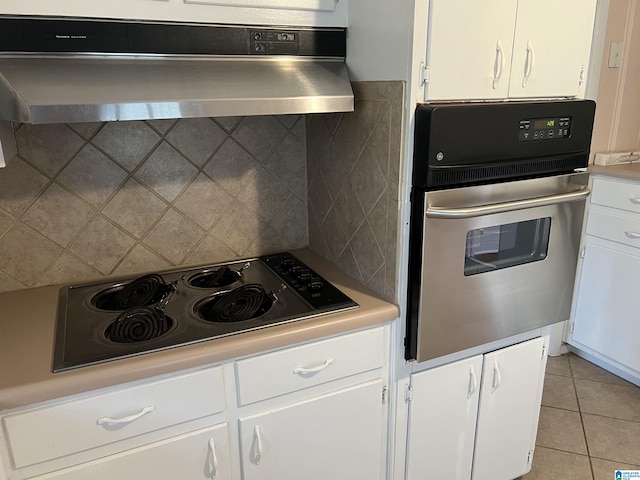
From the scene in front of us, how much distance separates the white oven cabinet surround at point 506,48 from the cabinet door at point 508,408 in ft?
2.66

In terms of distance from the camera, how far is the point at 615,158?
2473 mm

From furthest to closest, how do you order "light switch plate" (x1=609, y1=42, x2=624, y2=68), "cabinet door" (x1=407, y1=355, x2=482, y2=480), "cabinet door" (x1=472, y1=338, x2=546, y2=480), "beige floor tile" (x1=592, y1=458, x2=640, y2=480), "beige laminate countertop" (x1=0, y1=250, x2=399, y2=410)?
1. "light switch plate" (x1=609, y1=42, x2=624, y2=68)
2. "beige floor tile" (x1=592, y1=458, x2=640, y2=480)
3. "cabinet door" (x1=472, y1=338, x2=546, y2=480)
4. "cabinet door" (x1=407, y1=355, x2=482, y2=480)
5. "beige laminate countertop" (x1=0, y1=250, x2=399, y2=410)

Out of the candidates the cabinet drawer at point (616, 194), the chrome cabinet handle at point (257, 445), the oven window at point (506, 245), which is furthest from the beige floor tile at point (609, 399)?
the chrome cabinet handle at point (257, 445)

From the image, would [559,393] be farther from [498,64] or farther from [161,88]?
[161,88]

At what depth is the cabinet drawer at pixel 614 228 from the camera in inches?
87.5

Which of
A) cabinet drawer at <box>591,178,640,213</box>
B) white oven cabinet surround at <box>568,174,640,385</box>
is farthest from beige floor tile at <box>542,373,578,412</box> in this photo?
cabinet drawer at <box>591,178,640,213</box>

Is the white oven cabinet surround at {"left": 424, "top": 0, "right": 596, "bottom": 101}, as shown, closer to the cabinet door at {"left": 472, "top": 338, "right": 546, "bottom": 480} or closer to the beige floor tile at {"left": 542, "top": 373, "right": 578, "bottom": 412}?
the cabinet door at {"left": 472, "top": 338, "right": 546, "bottom": 480}

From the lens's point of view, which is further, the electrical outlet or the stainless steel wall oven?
the electrical outlet

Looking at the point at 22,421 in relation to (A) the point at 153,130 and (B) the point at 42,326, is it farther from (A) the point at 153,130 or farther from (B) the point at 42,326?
(A) the point at 153,130

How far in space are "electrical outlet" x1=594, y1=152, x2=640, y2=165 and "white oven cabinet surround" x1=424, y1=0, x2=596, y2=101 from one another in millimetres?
1140

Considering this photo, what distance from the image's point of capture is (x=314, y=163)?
68.4 inches

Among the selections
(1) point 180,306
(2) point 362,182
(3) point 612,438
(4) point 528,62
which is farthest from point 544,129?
(3) point 612,438

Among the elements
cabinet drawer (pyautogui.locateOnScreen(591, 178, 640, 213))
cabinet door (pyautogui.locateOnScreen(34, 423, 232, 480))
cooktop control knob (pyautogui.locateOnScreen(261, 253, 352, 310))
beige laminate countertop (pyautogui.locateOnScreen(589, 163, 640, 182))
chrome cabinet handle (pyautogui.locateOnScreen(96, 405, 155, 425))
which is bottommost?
cabinet door (pyautogui.locateOnScreen(34, 423, 232, 480))

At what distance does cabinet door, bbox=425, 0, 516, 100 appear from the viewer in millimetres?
1214
